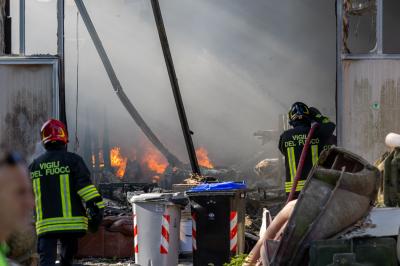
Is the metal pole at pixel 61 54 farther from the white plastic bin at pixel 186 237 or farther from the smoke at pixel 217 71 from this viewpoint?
the smoke at pixel 217 71

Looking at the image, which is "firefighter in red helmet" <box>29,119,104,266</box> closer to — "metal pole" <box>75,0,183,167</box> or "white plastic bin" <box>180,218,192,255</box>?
"white plastic bin" <box>180,218,192,255</box>

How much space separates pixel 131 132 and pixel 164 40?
822 centimetres

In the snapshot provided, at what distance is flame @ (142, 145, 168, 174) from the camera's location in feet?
60.0

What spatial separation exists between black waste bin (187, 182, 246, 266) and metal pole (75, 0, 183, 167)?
7.98 metres

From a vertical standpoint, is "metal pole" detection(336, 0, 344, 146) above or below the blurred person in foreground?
above

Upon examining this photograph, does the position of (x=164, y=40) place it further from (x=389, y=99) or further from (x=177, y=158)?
(x=177, y=158)

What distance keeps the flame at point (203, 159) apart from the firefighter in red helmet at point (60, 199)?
11.3 m

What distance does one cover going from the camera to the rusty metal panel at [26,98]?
10688mm

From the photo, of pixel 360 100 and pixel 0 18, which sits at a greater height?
pixel 0 18

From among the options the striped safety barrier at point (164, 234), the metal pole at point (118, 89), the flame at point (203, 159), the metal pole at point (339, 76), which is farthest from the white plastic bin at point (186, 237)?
the flame at point (203, 159)

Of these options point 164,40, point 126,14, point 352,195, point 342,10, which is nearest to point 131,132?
point 126,14

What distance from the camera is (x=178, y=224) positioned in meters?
8.28

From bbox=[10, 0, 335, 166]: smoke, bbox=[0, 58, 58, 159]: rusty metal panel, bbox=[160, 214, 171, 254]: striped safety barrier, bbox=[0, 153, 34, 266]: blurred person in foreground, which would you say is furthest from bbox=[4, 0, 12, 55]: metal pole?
bbox=[0, 153, 34, 266]: blurred person in foreground

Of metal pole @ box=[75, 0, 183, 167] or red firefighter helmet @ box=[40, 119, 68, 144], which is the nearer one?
red firefighter helmet @ box=[40, 119, 68, 144]
